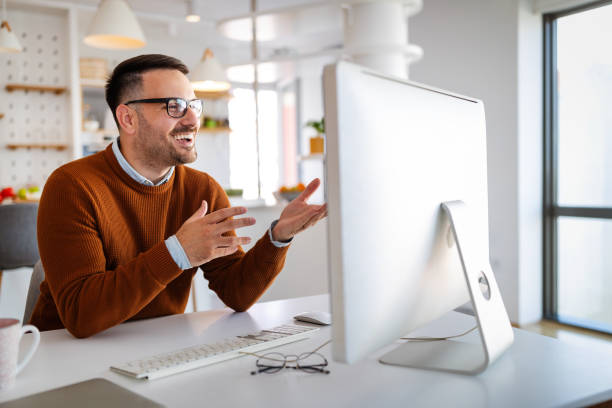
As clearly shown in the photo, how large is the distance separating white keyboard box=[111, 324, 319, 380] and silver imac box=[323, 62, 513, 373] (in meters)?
0.21

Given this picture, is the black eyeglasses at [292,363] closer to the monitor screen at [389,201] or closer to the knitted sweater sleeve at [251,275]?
the monitor screen at [389,201]

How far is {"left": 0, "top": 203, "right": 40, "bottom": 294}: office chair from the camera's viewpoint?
2533 mm

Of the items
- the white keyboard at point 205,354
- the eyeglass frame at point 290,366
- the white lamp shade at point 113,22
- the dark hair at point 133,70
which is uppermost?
the white lamp shade at point 113,22

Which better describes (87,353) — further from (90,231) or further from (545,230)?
(545,230)

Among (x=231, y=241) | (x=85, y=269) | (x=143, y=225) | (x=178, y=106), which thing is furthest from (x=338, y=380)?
(x=178, y=106)

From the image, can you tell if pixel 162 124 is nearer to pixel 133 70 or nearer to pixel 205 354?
pixel 133 70

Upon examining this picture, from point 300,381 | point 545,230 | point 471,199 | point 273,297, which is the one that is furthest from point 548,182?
point 300,381

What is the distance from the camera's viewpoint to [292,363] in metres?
0.91

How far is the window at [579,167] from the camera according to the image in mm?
3822

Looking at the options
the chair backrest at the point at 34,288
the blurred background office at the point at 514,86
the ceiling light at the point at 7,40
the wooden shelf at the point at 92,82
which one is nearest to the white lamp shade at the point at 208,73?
the blurred background office at the point at 514,86

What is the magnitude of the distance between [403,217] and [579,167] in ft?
12.1

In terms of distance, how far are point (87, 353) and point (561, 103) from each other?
3962 mm

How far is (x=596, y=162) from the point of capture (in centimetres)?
388

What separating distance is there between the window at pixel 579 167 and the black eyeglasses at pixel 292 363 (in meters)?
3.46
